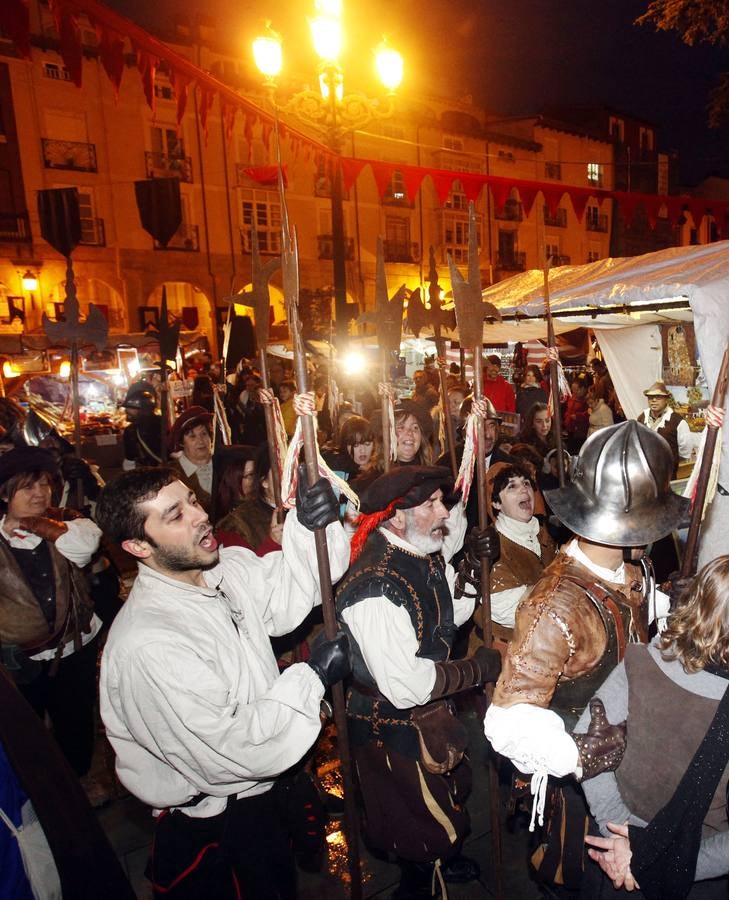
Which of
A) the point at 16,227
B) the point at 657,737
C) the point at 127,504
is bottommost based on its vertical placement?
the point at 657,737

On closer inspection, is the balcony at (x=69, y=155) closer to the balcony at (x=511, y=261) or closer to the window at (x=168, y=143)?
the window at (x=168, y=143)

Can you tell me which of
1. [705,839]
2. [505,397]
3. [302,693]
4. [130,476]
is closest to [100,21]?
[130,476]

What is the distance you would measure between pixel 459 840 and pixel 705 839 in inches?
54.2

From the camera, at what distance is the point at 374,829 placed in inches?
116

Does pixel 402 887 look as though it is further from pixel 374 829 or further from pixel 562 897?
pixel 562 897

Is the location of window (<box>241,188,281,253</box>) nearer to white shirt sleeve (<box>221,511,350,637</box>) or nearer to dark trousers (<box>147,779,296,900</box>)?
white shirt sleeve (<box>221,511,350,637</box>)

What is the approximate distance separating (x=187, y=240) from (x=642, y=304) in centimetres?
2443

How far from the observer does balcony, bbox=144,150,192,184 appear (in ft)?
84.2

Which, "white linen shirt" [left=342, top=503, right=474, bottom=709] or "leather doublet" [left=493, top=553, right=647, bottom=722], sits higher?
"leather doublet" [left=493, top=553, right=647, bottom=722]

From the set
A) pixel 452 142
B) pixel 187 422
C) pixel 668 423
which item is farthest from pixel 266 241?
pixel 668 423

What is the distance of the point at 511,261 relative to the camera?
38.4m

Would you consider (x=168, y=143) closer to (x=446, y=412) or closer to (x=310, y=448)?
(x=446, y=412)

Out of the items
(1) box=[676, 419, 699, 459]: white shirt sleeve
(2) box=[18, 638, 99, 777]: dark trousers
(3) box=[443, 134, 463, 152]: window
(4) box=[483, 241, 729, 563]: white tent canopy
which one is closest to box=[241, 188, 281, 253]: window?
(3) box=[443, 134, 463, 152]: window

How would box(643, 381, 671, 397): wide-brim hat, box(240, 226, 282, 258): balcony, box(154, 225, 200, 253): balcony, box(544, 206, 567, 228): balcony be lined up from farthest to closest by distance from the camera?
box(544, 206, 567, 228): balcony < box(240, 226, 282, 258): balcony < box(154, 225, 200, 253): balcony < box(643, 381, 671, 397): wide-brim hat
